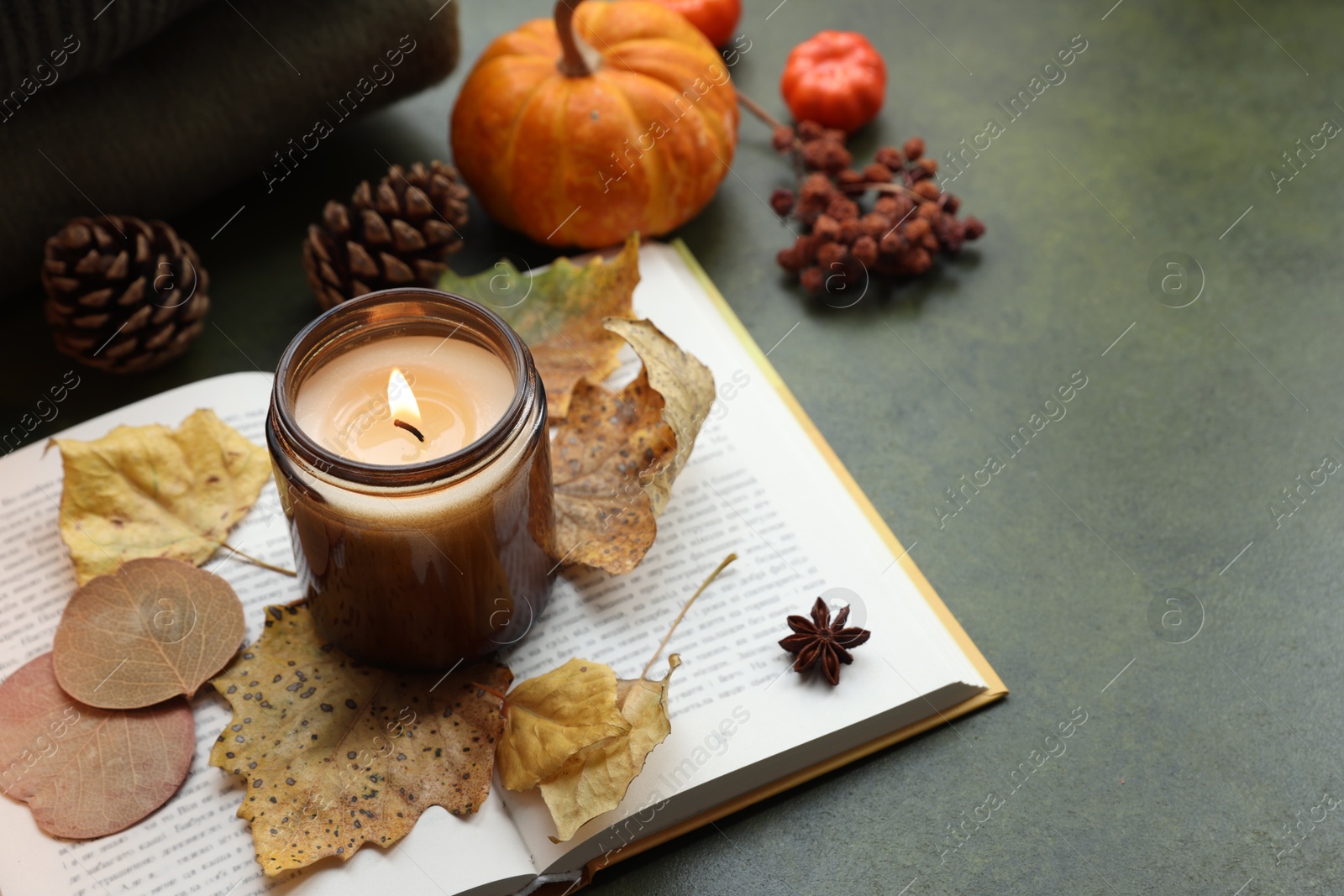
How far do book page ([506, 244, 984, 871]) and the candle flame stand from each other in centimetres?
22

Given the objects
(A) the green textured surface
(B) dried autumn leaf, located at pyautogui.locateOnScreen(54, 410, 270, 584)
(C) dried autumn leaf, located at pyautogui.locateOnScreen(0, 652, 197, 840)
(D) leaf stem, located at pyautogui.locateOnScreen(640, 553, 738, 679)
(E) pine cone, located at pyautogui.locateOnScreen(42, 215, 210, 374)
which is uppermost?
(E) pine cone, located at pyautogui.locateOnScreen(42, 215, 210, 374)

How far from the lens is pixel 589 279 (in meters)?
0.99

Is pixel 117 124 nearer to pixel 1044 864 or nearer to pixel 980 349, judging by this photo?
pixel 980 349

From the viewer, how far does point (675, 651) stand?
0.83 m

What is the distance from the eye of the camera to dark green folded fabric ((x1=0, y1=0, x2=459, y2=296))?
101cm

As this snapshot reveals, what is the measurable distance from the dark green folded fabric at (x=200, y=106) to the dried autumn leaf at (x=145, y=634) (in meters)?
0.40

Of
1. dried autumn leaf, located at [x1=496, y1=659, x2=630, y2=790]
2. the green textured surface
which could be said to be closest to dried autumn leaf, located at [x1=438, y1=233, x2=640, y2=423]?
the green textured surface

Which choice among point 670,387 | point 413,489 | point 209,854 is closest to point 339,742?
point 209,854

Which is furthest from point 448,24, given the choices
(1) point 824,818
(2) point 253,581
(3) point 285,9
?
(1) point 824,818

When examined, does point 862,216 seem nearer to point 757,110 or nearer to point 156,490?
point 757,110

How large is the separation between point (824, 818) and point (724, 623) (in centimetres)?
16

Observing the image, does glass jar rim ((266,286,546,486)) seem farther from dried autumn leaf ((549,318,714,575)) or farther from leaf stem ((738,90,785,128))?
leaf stem ((738,90,785,128))

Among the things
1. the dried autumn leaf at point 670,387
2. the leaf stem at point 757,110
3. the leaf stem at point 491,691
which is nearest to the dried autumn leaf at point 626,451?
the dried autumn leaf at point 670,387

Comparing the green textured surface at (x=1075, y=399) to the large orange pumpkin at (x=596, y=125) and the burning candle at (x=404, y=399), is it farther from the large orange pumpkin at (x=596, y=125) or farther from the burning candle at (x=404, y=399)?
the burning candle at (x=404, y=399)
